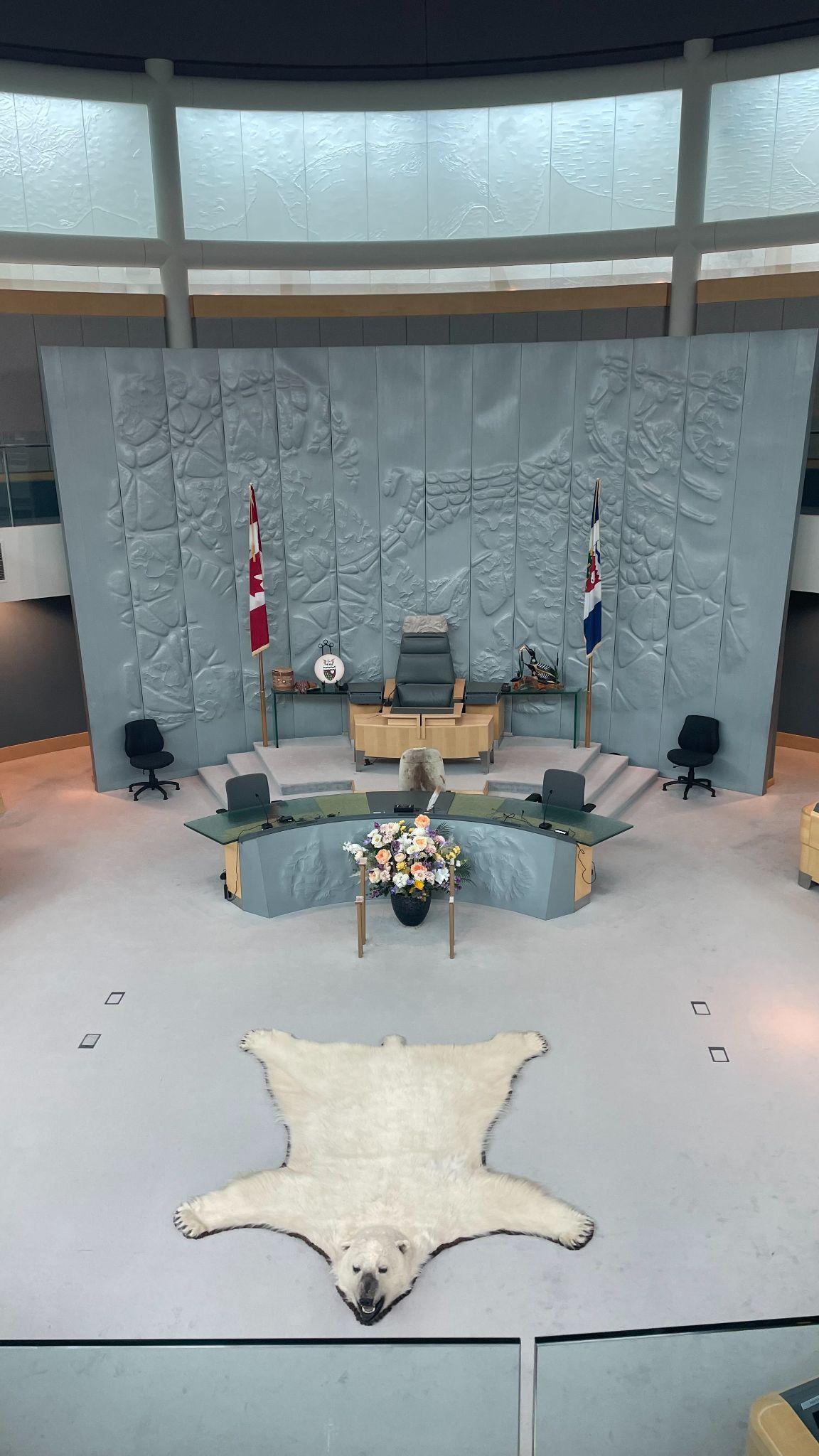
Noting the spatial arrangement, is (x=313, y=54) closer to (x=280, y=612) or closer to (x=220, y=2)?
(x=220, y=2)

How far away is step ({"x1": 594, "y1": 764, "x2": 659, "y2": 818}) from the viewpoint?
1068 cm

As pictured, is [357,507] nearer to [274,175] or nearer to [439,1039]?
[274,175]

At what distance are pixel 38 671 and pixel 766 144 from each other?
36.0 ft

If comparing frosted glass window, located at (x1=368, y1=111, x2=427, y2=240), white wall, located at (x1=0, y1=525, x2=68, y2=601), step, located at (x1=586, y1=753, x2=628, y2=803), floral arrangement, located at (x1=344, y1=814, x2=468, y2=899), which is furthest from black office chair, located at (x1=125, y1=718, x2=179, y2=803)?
frosted glass window, located at (x1=368, y1=111, x2=427, y2=240)

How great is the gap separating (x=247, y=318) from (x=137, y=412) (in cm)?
275

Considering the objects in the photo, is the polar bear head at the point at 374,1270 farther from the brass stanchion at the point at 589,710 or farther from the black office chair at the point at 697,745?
the brass stanchion at the point at 589,710

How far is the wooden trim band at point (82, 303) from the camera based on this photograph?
12.2 meters

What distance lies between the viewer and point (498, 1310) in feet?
15.2

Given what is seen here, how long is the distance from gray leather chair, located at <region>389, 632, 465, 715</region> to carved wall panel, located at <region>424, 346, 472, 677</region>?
55cm

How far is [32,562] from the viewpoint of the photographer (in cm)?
1165

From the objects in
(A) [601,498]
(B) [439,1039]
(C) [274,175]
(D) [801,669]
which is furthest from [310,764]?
(C) [274,175]

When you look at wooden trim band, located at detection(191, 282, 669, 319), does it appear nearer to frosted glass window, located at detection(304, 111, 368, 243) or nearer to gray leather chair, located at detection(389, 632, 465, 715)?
frosted glass window, located at detection(304, 111, 368, 243)

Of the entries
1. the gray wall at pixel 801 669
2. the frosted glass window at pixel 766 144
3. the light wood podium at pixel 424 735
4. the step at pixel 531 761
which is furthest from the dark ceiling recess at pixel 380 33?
the step at pixel 531 761

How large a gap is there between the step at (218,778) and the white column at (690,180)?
7.80 m
